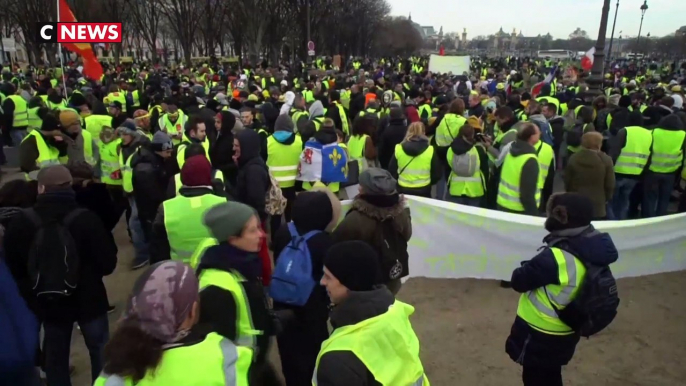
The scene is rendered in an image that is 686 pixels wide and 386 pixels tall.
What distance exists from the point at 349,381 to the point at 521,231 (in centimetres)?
439

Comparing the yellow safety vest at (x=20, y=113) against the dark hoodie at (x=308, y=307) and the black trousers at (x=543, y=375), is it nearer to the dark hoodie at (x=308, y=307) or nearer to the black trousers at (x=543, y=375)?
the dark hoodie at (x=308, y=307)

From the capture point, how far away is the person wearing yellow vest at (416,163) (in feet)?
21.0

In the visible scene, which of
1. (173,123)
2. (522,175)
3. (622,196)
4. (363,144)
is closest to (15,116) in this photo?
(173,123)

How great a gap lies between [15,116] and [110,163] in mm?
6348

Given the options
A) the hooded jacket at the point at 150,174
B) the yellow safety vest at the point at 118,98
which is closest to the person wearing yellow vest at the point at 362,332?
the hooded jacket at the point at 150,174

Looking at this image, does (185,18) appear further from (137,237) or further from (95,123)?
(137,237)

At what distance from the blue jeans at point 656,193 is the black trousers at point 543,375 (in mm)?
5424

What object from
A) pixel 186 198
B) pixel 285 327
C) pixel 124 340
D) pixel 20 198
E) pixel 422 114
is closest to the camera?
pixel 124 340

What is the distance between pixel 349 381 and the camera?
2.10 meters

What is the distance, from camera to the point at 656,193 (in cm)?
803

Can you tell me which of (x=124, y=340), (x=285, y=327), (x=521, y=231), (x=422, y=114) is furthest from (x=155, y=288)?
(x=422, y=114)

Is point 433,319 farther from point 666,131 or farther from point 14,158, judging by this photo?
point 14,158

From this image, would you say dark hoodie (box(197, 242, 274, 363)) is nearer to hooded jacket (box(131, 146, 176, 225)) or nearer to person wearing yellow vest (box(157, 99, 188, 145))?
hooded jacket (box(131, 146, 176, 225))

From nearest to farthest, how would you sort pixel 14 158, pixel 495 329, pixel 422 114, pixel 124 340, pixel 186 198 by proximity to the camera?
1. pixel 124 340
2. pixel 186 198
3. pixel 495 329
4. pixel 422 114
5. pixel 14 158
